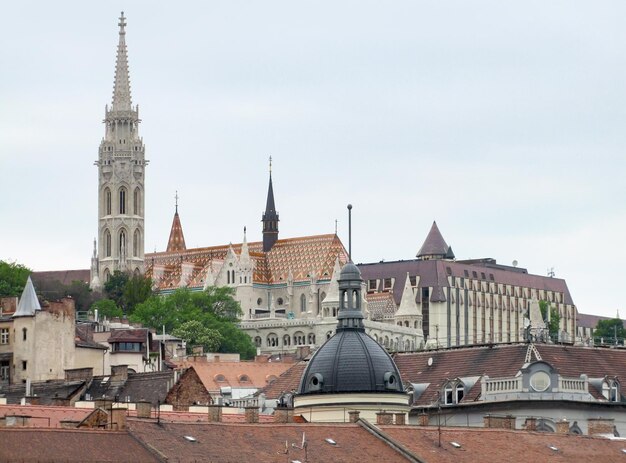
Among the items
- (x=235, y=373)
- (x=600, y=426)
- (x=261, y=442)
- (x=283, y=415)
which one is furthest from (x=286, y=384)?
(x=235, y=373)

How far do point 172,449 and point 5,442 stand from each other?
6.27 metres

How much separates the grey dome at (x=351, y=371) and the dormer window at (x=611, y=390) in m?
15.3

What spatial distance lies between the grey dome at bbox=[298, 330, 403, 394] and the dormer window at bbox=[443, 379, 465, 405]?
12.1 m

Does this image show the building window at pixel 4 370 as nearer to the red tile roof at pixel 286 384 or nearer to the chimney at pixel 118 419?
the red tile roof at pixel 286 384

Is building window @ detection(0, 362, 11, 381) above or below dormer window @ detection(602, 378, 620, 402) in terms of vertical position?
above

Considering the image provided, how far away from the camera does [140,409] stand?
302ft

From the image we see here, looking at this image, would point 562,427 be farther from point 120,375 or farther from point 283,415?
point 120,375

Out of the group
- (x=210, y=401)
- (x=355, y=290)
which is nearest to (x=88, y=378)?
(x=210, y=401)

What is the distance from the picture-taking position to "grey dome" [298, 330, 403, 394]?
104m

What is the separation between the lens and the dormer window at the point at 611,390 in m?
118

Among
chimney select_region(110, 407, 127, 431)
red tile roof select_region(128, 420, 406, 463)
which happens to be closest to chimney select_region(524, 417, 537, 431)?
red tile roof select_region(128, 420, 406, 463)

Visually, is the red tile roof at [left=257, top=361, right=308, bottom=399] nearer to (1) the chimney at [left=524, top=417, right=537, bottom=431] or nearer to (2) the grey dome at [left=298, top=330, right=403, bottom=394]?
(2) the grey dome at [left=298, top=330, right=403, bottom=394]

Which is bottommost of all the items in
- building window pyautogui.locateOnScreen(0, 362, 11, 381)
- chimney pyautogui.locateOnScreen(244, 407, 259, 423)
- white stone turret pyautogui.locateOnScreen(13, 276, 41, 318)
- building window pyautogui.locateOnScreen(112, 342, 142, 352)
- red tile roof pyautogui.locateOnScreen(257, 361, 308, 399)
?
chimney pyautogui.locateOnScreen(244, 407, 259, 423)

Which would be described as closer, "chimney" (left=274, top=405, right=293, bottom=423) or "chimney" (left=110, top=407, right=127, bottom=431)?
"chimney" (left=110, top=407, right=127, bottom=431)
